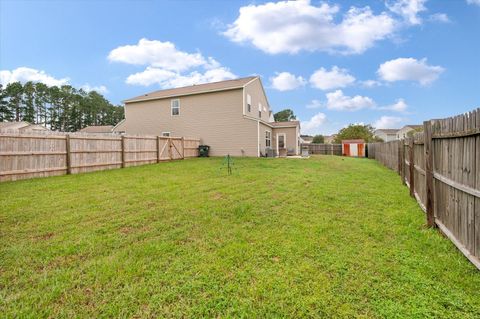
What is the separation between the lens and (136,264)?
8.62 feet

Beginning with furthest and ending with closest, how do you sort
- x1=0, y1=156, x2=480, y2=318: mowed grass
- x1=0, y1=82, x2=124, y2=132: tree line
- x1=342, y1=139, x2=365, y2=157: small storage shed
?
1. x1=0, y1=82, x2=124, y2=132: tree line
2. x1=342, y1=139, x2=365, y2=157: small storage shed
3. x1=0, y1=156, x2=480, y2=318: mowed grass

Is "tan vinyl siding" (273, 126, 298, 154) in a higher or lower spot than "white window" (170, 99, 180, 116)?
lower

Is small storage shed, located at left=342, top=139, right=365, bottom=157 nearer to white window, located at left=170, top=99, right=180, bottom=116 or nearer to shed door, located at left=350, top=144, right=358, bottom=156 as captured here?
shed door, located at left=350, top=144, right=358, bottom=156

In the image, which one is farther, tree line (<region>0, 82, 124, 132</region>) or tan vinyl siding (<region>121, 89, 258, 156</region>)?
tree line (<region>0, 82, 124, 132</region>)

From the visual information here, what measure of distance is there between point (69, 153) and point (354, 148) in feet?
92.2

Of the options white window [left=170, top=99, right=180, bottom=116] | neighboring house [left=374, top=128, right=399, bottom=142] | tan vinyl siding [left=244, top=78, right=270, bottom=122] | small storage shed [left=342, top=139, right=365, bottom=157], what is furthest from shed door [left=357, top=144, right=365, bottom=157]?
neighboring house [left=374, top=128, right=399, bottom=142]

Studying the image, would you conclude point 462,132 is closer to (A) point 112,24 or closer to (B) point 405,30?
(B) point 405,30

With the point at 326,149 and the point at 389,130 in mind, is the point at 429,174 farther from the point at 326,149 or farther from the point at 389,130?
the point at 389,130

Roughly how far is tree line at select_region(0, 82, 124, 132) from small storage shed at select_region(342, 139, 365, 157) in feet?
185

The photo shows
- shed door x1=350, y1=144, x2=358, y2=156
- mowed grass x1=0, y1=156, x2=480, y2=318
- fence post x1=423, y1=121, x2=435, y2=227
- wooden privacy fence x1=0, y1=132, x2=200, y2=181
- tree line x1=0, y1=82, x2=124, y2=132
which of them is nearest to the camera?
mowed grass x1=0, y1=156, x2=480, y2=318

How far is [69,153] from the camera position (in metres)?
9.61

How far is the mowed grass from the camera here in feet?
6.49

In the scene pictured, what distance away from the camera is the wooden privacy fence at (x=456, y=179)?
2.56m

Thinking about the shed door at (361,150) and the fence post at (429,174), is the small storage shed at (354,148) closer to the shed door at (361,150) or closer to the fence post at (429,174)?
the shed door at (361,150)
